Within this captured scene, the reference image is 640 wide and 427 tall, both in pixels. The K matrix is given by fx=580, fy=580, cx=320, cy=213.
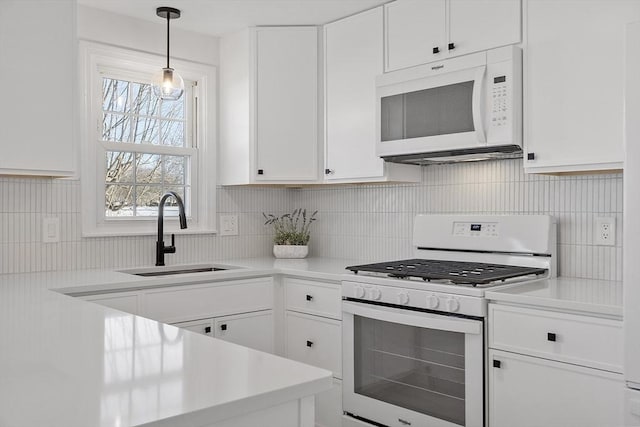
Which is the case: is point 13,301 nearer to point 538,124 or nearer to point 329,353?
point 329,353

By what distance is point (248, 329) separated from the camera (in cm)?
303

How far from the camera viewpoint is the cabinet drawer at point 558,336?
6.25 ft

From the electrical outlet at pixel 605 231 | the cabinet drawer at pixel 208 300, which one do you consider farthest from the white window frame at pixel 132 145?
the electrical outlet at pixel 605 231

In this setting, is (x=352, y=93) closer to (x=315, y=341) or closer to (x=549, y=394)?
(x=315, y=341)

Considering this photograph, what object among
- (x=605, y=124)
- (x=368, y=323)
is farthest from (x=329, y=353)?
(x=605, y=124)

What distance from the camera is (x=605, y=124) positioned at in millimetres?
2230

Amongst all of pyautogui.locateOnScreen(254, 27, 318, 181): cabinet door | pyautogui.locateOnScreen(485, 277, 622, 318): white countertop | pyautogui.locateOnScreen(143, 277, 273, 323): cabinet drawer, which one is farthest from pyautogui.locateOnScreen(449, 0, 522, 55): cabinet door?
pyautogui.locateOnScreen(143, 277, 273, 323): cabinet drawer

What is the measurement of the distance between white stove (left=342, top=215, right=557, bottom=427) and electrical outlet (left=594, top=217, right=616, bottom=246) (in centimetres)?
19

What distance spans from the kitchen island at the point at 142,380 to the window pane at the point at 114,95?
6.76 feet

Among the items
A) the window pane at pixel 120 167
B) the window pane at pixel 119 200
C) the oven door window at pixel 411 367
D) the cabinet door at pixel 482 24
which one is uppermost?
the cabinet door at pixel 482 24

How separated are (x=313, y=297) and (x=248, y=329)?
0.39 m

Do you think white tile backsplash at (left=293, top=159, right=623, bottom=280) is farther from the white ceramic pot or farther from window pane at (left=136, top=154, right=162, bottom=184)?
window pane at (left=136, top=154, right=162, bottom=184)

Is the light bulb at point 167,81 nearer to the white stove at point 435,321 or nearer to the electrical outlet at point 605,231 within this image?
the white stove at point 435,321

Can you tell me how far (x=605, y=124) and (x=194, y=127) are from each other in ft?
7.78
